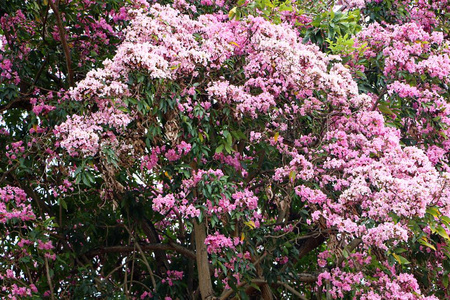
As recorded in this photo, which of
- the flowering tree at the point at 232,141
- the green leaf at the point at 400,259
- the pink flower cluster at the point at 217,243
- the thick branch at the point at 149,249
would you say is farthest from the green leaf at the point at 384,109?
the thick branch at the point at 149,249

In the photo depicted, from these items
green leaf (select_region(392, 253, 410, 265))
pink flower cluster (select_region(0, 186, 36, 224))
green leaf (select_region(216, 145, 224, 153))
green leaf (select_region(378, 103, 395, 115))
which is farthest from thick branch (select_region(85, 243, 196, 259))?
green leaf (select_region(378, 103, 395, 115))

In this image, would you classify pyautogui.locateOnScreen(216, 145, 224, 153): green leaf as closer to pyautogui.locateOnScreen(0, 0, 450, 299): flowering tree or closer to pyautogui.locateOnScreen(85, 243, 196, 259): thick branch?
pyautogui.locateOnScreen(0, 0, 450, 299): flowering tree

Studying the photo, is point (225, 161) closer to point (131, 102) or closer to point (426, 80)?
point (131, 102)

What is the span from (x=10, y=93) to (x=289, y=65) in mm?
2948

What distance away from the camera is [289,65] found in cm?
607

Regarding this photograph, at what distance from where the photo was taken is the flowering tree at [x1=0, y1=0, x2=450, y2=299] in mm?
5570

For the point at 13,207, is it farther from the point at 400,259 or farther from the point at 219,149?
the point at 400,259

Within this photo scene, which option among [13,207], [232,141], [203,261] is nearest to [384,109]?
[232,141]

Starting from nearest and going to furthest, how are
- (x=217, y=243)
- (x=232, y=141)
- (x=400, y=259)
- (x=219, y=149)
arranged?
(x=400, y=259) → (x=219, y=149) → (x=217, y=243) → (x=232, y=141)

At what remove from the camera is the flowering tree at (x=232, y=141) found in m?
5.57

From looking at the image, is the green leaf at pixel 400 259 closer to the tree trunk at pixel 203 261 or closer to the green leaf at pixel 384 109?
the green leaf at pixel 384 109

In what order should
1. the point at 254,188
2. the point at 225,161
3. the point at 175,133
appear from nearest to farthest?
1. the point at 175,133
2. the point at 225,161
3. the point at 254,188

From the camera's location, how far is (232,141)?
6.52 metres

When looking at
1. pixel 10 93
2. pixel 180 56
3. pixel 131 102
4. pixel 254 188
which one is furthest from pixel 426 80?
pixel 10 93
